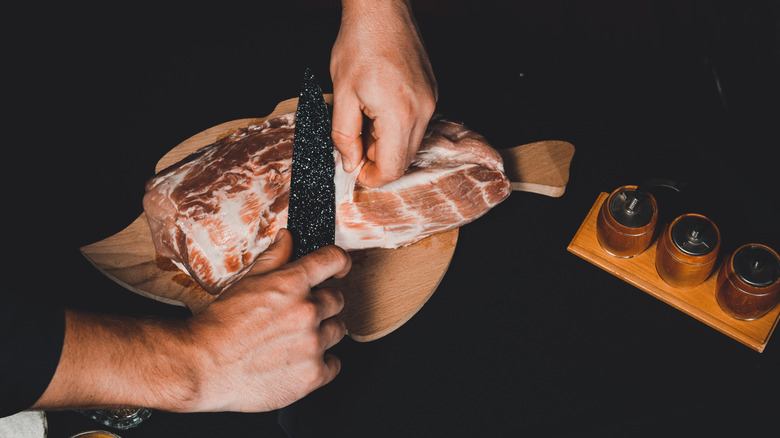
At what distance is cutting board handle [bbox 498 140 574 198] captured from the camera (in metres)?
1.62

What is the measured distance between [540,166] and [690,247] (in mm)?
520

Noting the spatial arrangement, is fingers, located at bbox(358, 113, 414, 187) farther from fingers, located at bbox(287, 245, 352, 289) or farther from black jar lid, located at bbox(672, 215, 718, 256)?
black jar lid, located at bbox(672, 215, 718, 256)

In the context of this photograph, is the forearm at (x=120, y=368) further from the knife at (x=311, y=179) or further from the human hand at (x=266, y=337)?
the knife at (x=311, y=179)

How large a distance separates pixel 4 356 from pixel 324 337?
0.59 meters

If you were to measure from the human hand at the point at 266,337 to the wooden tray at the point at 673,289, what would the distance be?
2.55ft

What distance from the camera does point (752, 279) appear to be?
122 cm

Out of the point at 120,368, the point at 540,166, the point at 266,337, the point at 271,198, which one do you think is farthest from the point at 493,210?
the point at 120,368

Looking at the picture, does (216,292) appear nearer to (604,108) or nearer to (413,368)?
(413,368)

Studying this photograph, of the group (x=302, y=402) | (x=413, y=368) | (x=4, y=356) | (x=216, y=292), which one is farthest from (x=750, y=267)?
(x=4, y=356)

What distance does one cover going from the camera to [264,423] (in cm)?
131

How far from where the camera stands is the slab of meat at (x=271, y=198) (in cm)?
142

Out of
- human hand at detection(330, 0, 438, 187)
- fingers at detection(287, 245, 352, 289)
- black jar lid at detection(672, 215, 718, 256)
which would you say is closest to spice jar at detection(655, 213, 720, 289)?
black jar lid at detection(672, 215, 718, 256)

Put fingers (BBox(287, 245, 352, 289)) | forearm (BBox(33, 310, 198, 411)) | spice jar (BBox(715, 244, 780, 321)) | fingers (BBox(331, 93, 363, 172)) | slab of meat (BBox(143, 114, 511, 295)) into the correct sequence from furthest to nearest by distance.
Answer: slab of meat (BBox(143, 114, 511, 295)) → fingers (BBox(331, 93, 363, 172)) → spice jar (BBox(715, 244, 780, 321)) → fingers (BBox(287, 245, 352, 289)) → forearm (BBox(33, 310, 198, 411))

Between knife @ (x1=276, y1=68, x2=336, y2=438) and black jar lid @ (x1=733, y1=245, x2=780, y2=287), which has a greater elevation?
knife @ (x1=276, y1=68, x2=336, y2=438)
